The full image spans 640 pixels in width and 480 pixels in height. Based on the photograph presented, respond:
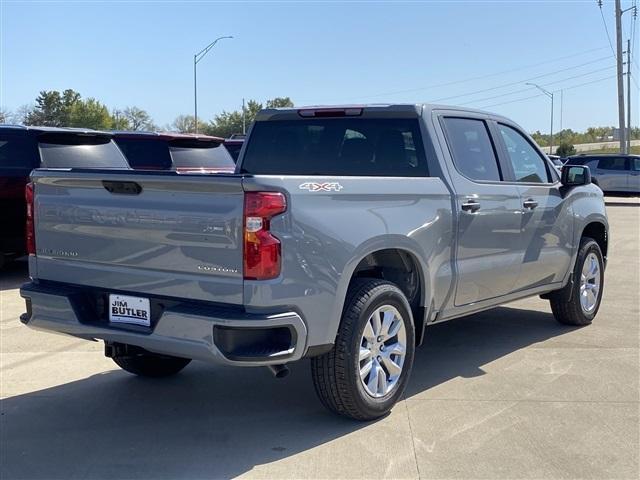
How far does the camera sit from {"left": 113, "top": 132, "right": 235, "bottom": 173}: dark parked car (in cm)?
1122

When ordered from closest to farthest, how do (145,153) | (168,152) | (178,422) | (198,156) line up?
(178,422) → (168,152) → (145,153) → (198,156)

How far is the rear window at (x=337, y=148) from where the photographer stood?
527 cm

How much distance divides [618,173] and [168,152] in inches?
841

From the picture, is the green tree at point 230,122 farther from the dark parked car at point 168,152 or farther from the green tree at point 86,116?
the dark parked car at point 168,152

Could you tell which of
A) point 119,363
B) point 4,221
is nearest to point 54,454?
point 119,363

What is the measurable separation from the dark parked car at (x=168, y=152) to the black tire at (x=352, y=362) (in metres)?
7.05

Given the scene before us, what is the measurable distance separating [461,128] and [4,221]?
21.0ft

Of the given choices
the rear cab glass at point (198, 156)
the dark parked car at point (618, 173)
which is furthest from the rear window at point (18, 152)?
the dark parked car at point (618, 173)

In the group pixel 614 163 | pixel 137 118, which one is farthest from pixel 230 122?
pixel 614 163

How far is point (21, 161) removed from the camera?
9453mm

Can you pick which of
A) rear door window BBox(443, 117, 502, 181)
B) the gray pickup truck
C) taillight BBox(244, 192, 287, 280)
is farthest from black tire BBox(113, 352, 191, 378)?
rear door window BBox(443, 117, 502, 181)

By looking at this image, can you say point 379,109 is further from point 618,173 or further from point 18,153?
point 618,173

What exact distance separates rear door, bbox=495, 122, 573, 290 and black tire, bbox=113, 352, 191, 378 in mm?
2816

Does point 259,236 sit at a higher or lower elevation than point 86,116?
lower
